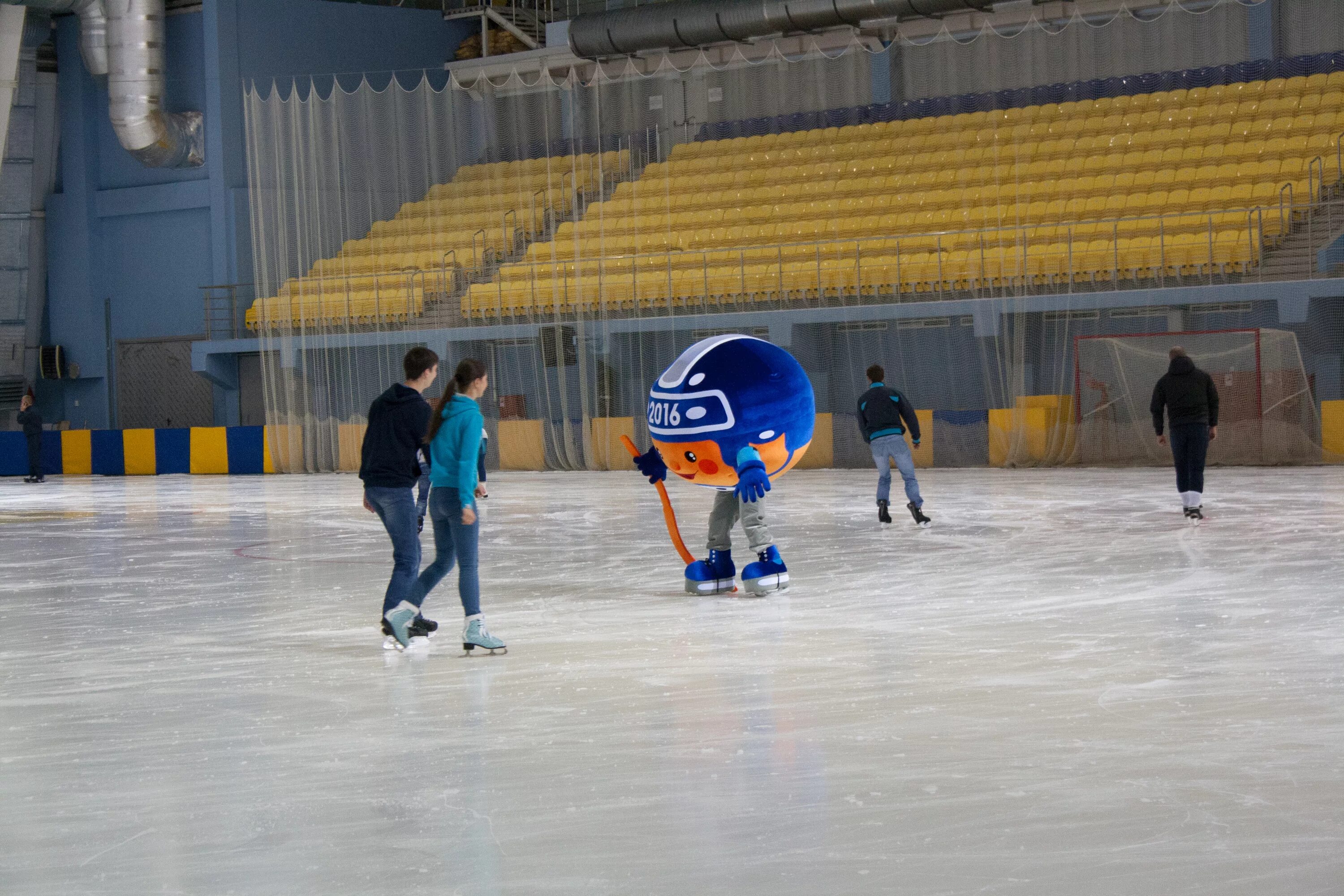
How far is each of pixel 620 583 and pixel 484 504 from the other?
8031mm

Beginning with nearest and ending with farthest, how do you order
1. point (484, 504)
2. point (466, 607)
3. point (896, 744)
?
point (896, 744) < point (466, 607) < point (484, 504)

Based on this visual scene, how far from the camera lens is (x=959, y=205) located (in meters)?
23.9

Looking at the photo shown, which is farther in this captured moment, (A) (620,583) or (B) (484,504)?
(B) (484,504)

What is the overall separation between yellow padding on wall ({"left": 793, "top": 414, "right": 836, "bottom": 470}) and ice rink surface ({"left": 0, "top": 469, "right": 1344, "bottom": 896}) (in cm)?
1172

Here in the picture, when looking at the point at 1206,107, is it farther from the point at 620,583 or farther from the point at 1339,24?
the point at 620,583

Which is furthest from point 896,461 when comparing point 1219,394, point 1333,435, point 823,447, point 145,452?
point 145,452

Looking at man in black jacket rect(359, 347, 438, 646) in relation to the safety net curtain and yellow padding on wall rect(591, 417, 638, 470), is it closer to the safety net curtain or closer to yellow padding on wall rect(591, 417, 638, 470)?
the safety net curtain

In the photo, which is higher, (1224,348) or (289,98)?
(289,98)

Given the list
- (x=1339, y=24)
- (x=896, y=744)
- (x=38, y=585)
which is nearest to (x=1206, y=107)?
(x=1339, y=24)

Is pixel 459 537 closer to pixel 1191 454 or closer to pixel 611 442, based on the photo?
pixel 1191 454

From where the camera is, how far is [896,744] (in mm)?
5172

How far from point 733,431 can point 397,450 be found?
7.62 feet

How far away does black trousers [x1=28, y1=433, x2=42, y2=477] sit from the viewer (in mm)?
26094

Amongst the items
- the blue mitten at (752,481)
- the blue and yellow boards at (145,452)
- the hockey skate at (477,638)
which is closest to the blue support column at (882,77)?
the blue and yellow boards at (145,452)
